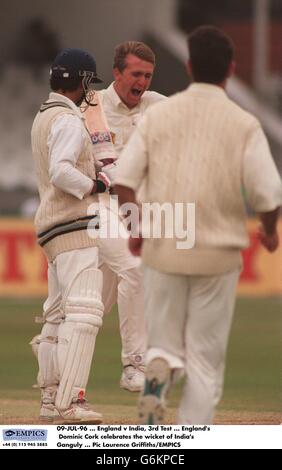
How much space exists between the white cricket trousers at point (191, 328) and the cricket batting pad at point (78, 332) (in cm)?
134

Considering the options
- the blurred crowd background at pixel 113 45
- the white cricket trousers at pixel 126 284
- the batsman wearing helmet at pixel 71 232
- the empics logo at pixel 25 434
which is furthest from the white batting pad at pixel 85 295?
the blurred crowd background at pixel 113 45

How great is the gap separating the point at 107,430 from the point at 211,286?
1.18 meters

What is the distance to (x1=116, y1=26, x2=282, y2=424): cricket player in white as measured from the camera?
6457 millimetres

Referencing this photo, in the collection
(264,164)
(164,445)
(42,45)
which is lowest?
(164,445)

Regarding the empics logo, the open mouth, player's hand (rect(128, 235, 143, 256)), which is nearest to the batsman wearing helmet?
the empics logo

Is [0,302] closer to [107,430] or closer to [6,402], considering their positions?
[6,402]

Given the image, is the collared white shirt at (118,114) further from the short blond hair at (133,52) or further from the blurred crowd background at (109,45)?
the blurred crowd background at (109,45)

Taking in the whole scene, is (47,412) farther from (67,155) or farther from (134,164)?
(134,164)

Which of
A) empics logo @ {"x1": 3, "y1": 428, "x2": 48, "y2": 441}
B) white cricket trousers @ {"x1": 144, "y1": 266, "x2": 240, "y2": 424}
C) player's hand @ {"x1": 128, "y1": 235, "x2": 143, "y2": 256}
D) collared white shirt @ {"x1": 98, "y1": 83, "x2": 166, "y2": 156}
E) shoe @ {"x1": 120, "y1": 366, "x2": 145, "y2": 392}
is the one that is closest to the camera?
white cricket trousers @ {"x1": 144, "y1": 266, "x2": 240, "y2": 424}

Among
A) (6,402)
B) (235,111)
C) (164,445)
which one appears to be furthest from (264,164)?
(6,402)

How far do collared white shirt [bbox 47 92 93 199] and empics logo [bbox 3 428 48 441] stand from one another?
126 cm

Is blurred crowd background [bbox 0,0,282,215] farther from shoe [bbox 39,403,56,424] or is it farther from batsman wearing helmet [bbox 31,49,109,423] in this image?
batsman wearing helmet [bbox 31,49,109,423]

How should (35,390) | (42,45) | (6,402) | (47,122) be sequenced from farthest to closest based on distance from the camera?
(42,45) → (35,390) → (6,402) → (47,122)

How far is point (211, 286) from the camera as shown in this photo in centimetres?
652
